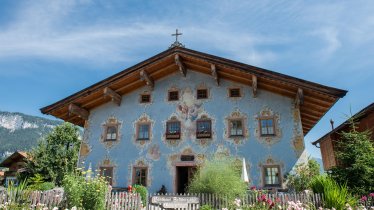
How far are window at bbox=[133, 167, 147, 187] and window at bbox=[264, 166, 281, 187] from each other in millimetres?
6161

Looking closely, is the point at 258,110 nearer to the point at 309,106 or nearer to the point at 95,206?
the point at 309,106

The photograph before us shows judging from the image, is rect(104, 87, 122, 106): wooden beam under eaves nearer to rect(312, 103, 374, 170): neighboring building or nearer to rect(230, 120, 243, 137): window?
rect(230, 120, 243, 137): window

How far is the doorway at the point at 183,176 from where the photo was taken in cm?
1498

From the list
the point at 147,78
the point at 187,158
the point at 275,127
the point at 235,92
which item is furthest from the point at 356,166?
the point at 147,78

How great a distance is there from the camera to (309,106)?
14906 millimetres

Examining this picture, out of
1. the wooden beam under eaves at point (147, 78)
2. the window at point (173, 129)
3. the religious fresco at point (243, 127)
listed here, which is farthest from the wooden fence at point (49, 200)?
A: the wooden beam under eaves at point (147, 78)

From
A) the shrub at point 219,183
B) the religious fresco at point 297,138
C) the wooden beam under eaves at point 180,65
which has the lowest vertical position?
the shrub at point 219,183

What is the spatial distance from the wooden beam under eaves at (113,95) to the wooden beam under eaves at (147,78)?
191 centimetres

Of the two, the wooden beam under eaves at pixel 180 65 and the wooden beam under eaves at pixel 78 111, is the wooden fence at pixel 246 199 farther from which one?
the wooden beam under eaves at pixel 78 111

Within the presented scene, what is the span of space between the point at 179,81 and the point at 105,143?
552 cm

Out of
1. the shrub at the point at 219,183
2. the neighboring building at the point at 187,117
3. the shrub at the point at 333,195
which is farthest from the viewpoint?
the neighboring building at the point at 187,117

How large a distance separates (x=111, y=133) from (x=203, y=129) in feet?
17.7

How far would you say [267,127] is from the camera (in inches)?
583

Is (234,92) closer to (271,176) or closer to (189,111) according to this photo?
(189,111)
